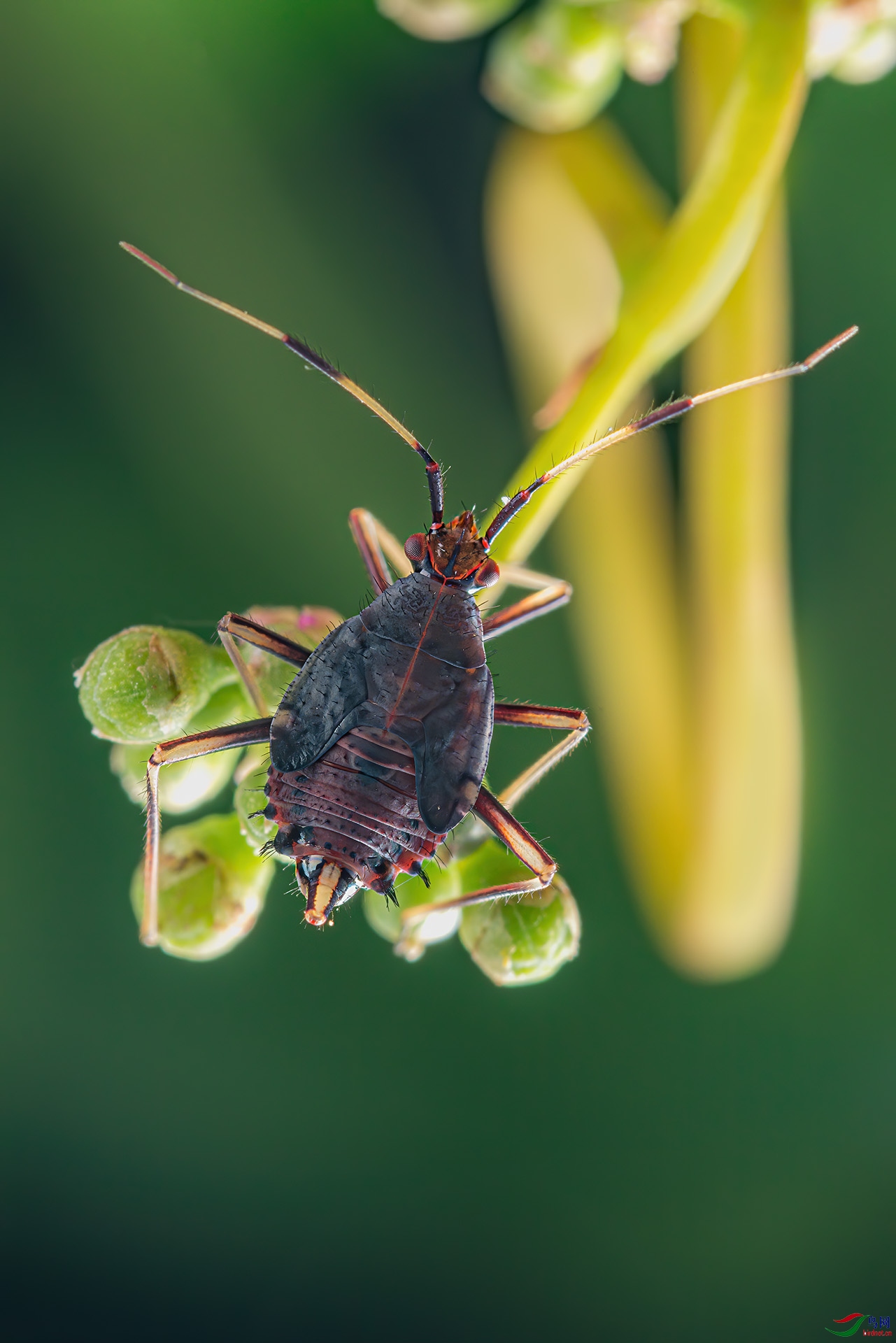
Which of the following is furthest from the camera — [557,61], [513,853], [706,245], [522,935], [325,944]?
[325,944]

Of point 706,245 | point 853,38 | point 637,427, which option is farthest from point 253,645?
point 853,38

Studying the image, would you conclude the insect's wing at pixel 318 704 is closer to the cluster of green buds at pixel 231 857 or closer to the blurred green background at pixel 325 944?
the cluster of green buds at pixel 231 857

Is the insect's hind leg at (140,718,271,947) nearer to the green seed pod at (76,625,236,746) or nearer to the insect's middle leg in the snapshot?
the green seed pod at (76,625,236,746)

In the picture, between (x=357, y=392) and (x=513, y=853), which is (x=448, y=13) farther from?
(x=513, y=853)

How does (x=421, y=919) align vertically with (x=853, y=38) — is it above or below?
below

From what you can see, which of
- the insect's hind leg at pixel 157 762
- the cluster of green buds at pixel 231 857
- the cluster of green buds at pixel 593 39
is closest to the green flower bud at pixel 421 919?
the cluster of green buds at pixel 231 857

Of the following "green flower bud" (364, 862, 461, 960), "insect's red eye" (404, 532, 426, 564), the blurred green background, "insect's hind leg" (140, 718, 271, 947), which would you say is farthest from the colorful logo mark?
"insect's red eye" (404, 532, 426, 564)

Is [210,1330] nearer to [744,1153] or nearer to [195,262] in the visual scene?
[744,1153]
